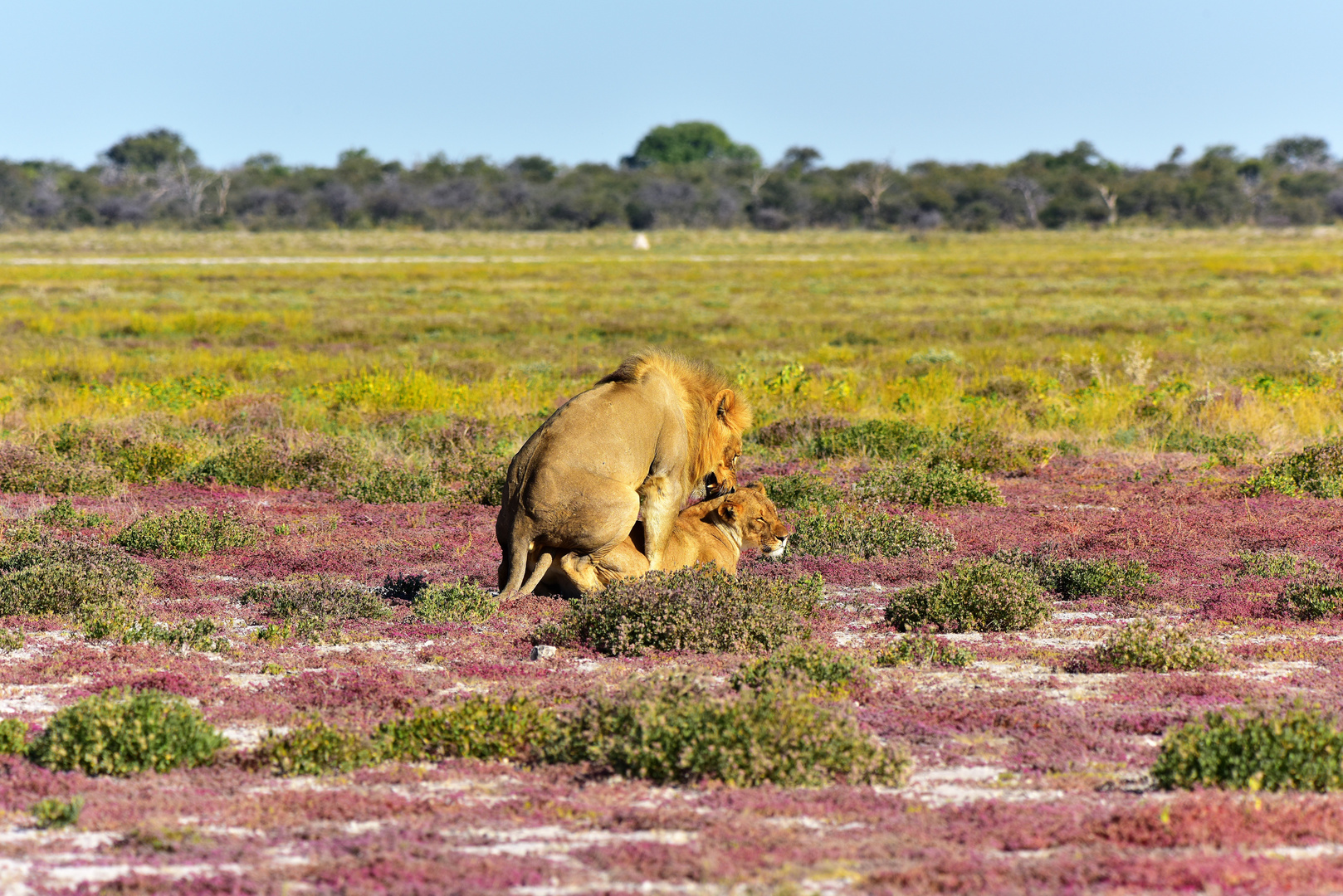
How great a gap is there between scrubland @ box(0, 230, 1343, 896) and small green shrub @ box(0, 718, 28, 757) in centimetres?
4

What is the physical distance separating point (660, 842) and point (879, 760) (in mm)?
1072

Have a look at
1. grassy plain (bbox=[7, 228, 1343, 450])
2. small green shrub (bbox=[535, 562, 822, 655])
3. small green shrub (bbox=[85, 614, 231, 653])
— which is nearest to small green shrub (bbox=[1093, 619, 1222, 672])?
small green shrub (bbox=[535, 562, 822, 655])

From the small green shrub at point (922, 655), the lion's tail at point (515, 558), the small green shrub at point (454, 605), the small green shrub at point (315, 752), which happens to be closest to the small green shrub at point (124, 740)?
the small green shrub at point (315, 752)

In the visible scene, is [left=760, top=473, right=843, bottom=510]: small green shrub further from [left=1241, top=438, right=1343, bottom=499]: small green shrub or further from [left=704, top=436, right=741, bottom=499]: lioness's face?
[left=1241, top=438, right=1343, bottom=499]: small green shrub

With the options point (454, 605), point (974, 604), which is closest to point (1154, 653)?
point (974, 604)

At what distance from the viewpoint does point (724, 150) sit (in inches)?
6865

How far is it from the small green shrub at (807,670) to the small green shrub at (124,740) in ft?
7.38

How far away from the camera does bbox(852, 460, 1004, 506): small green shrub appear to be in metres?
12.1

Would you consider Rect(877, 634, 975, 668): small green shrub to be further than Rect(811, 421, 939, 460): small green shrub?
No

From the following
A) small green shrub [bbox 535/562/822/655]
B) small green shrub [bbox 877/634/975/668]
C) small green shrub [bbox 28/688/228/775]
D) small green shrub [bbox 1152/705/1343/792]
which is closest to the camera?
small green shrub [bbox 1152/705/1343/792]

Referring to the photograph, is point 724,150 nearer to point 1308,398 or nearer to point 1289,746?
point 1308,398

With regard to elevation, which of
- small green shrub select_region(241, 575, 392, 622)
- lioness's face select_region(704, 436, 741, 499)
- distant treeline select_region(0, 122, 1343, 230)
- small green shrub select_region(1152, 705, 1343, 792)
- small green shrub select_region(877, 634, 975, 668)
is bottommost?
small green shrub select_region(241, 575, 392, 622)

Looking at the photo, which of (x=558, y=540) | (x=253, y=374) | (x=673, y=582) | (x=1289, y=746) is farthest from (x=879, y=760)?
(x=253, y=374)

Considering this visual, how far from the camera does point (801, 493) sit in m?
12.1
